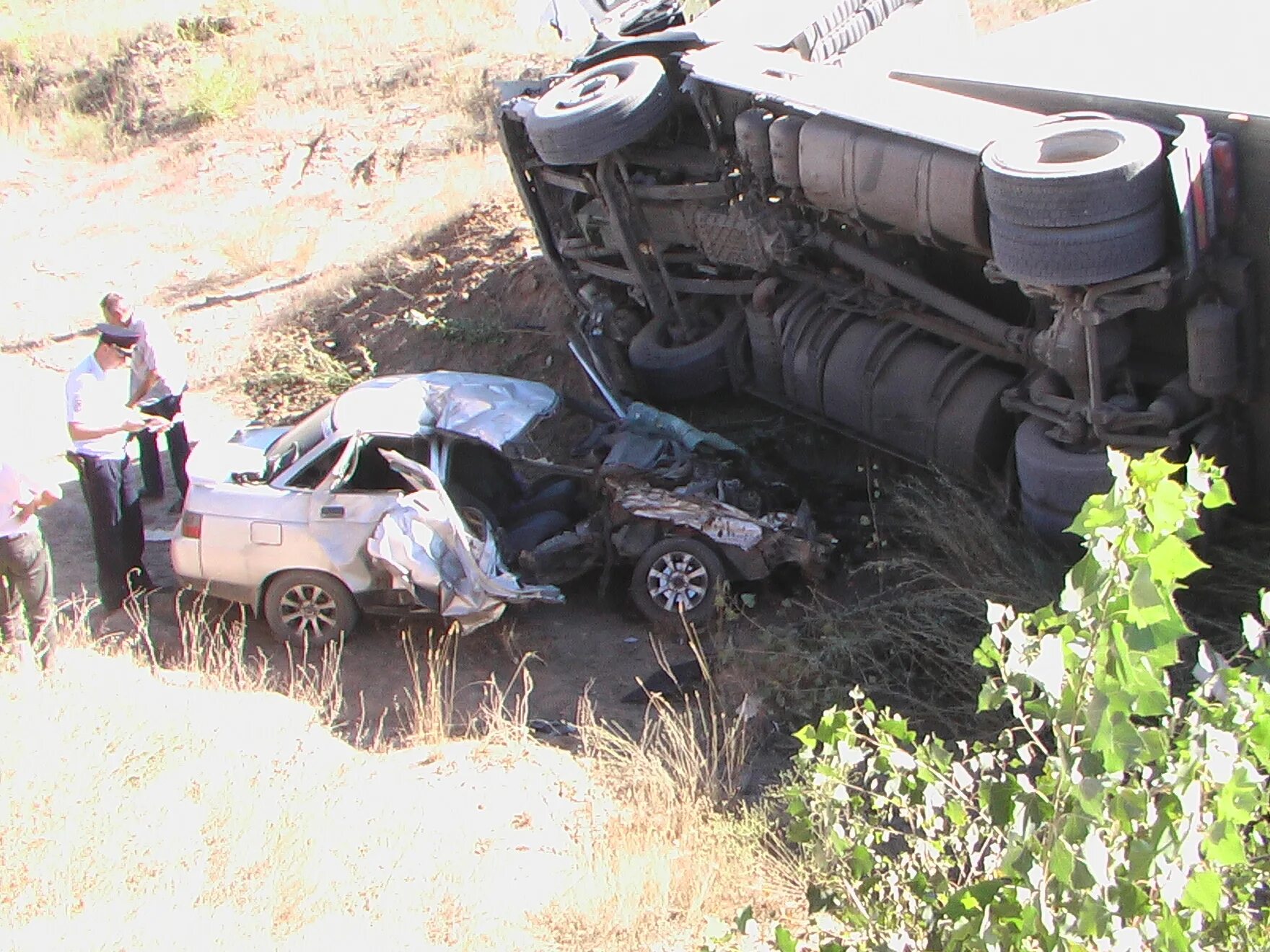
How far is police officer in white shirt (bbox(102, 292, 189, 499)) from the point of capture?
8.80m

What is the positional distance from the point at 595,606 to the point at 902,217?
116 inches

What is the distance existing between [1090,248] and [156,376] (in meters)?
6.03

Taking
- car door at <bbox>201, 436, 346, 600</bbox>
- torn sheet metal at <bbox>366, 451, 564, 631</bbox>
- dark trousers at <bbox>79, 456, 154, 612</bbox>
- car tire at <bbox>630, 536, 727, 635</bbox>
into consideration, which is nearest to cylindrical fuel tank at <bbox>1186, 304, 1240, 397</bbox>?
car tire at <bbox>630, 536, 727, 635</bbox>

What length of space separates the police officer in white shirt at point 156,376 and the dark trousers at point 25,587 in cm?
187

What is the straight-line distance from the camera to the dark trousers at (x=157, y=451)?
945 cm

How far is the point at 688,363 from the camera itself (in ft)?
29.2

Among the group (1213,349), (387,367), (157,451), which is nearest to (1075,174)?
(1213,349)

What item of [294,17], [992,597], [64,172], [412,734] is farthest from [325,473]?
[294,17]

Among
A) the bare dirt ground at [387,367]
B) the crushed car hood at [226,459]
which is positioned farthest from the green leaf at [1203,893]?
the crushed car hood at [226,459]

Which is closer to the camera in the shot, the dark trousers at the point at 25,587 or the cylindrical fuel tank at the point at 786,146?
the dark trousers at the point at 25,587

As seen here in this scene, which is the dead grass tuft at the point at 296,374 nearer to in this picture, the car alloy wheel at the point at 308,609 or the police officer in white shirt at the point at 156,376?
the police officer in white shirt at the point at 156,376

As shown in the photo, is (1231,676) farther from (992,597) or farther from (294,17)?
(294,17)

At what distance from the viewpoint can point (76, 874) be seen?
185 inches

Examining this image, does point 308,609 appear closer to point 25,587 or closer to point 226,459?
point 226,459
